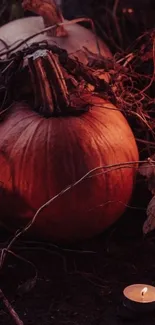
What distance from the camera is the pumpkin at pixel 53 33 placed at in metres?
1.73

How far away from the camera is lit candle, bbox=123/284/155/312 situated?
1.20 metres

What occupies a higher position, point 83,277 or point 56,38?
point 56,38

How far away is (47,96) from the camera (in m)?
1.46

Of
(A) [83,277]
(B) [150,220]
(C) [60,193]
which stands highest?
(C) [60,193]

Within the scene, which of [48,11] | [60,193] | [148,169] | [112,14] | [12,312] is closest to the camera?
[12,312]

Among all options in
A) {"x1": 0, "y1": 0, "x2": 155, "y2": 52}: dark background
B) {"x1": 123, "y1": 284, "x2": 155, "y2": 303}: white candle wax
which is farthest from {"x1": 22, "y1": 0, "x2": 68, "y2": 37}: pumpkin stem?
{"x1": 123, "y1": 284, "x2": 155, "y2": 303}: white candle wax

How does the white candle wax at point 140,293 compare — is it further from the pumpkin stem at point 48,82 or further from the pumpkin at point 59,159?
the pumpkin stem at point 48,82

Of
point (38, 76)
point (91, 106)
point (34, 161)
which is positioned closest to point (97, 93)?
point (91, 106)

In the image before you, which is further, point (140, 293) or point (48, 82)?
point (48, 82)

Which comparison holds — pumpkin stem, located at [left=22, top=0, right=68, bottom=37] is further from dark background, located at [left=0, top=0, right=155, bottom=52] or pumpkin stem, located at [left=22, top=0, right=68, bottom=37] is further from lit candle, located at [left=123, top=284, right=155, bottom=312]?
lit candle, located at [left=123, top=284, right=155, bottom=312]

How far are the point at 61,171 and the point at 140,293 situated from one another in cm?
35

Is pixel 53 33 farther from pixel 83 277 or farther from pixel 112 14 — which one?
pixel 83 277

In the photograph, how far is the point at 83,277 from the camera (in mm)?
1378

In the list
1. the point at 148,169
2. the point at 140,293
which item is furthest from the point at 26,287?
the point at 148,169
